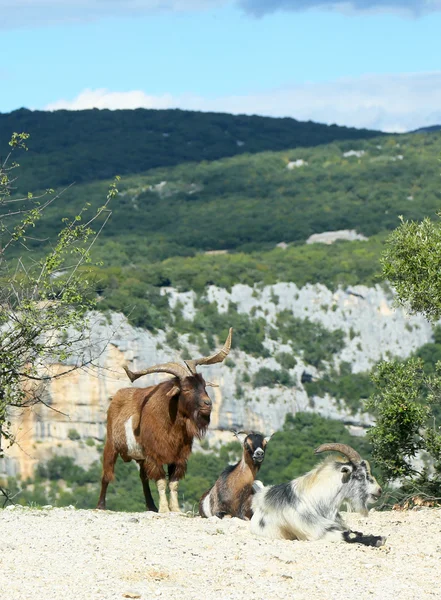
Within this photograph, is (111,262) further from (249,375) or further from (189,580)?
(189,580)

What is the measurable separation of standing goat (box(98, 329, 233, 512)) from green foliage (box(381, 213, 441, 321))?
3.34m

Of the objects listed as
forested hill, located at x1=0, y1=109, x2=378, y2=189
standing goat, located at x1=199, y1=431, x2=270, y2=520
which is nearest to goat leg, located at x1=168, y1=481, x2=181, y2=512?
standing goat, located at x1=199, y1=431, x2=270, y2=520

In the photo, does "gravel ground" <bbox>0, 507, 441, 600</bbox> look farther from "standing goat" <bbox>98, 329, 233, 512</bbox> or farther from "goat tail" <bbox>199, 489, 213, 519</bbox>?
"standing goat" <bbox>98, 329, 233, 512</bbox>

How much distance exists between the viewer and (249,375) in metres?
73.0

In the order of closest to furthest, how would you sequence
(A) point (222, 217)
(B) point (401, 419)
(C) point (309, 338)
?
(B) point (401, 419)
(C) point (309, 338)
(A) point (222, 217)

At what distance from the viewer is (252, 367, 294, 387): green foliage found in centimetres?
7288

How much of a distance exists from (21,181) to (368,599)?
109 meters

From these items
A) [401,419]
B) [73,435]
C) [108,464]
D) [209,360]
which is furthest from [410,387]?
[73,435]

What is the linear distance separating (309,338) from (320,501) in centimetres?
6989

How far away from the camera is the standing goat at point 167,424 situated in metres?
12.1

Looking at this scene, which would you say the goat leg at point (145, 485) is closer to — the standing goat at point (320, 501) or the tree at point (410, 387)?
the standing goat at point (320, 501)

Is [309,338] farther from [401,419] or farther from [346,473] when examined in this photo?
[346,473]

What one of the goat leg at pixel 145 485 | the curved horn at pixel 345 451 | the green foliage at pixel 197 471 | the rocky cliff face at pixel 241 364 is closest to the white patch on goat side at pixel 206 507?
the goat leg at pixel 145 485

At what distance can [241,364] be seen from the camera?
73562mm
